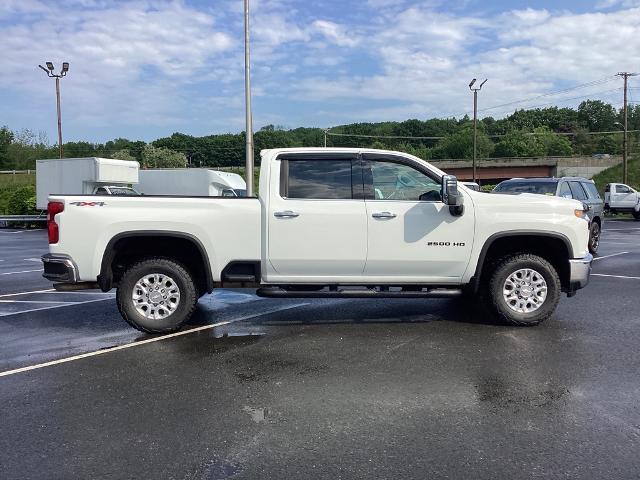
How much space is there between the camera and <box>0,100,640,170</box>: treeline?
95062mm

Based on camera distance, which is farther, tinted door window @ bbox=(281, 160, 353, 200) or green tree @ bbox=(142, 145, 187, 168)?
green tree @ bbox=(142, 145, 187, 168)

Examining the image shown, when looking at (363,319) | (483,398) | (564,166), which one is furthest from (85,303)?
(564,166)

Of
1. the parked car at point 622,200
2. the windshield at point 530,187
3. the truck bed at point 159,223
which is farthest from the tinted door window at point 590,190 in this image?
the parked car at point 622,200

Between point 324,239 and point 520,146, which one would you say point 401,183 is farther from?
point 520,146

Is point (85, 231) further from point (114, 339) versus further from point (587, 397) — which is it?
point (587, 397)

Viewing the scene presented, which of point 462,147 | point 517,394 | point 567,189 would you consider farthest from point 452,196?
point 462,147

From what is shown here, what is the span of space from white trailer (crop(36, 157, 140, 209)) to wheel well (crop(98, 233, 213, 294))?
20921 mm

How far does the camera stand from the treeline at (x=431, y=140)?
9506cm

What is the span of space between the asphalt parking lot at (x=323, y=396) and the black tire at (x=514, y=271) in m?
0.16

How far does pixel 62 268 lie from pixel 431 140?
412ft

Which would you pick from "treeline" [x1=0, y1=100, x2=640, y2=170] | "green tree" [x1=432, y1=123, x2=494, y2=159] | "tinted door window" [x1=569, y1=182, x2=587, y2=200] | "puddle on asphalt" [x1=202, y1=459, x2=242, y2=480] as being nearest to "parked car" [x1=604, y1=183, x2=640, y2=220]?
"tinted door window" [x1=569, y1=182, x2=587, y2=200]

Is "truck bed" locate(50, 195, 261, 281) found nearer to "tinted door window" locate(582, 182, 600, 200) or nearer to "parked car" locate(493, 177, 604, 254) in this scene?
"parked car" locate(493, 177, 604, 254)

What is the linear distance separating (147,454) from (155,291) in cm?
313

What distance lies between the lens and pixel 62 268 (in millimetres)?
6246
